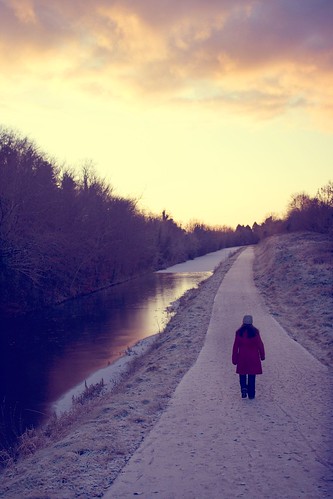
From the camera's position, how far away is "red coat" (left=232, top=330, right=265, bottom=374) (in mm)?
9125

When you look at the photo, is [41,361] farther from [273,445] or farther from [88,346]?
[273,445]

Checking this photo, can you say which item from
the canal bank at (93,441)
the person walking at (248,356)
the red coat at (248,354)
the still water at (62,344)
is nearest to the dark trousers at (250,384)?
the person walking at (248,356)

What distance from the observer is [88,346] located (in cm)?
2061

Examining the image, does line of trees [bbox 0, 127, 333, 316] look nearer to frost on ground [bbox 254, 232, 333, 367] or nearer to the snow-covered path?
frost on ground [bbox 254, 232, 333, 367]

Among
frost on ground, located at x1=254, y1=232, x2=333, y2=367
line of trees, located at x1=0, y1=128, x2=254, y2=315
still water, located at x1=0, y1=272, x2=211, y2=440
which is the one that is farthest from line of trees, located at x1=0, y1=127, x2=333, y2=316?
frost on ground, located at x1=254, y1=232, x2=333, y2=367

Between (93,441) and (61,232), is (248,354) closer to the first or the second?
(93,441)

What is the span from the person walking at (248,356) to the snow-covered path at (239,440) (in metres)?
0.28

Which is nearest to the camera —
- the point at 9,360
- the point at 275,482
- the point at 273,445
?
the point at 275,482

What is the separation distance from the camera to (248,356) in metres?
9.17

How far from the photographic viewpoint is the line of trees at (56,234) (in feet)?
101

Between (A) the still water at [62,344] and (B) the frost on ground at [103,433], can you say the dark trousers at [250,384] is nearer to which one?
(B) the frost on ground at [103,433]

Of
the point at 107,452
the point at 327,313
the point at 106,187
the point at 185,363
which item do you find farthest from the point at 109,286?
the point at 107,452

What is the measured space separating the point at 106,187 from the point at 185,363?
48881 millimetres

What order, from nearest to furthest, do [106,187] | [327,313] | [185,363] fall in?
[185,363] < [327,313] < [106,187]
